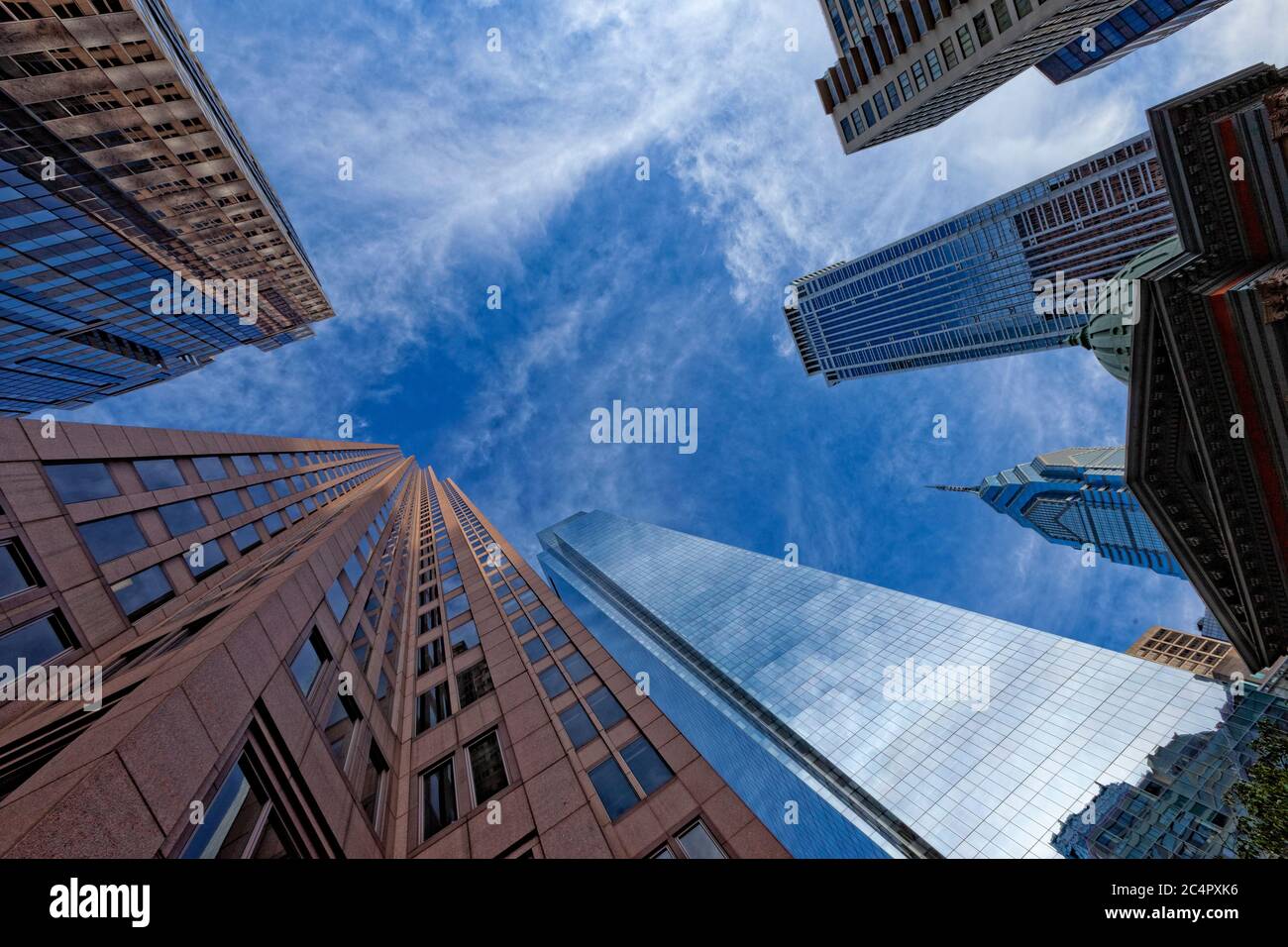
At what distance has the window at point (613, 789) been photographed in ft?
41.9

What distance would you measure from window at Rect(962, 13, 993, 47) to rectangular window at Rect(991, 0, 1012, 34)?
772 millimetres

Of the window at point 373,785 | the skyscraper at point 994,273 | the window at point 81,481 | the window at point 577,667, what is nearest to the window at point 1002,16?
the skyscraper at point 994,273

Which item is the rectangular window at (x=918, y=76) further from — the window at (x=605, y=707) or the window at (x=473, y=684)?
the window at (x=473, y=684)

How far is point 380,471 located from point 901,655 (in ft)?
312

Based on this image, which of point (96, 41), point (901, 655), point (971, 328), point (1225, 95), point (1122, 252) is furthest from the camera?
point (971, 328)

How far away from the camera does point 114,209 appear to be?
1602 inches

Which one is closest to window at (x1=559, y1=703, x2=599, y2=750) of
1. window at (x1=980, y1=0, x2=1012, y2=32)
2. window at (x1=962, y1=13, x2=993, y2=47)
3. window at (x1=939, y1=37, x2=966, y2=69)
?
window at (x1=980, y1=0, x2=1012, y2=32)

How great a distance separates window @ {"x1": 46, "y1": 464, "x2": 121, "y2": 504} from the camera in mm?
15680

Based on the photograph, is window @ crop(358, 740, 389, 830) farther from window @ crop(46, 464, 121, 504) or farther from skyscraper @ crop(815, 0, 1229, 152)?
skyscraper @ crop(815, 0, 1229, 152)

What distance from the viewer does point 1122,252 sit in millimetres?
90750

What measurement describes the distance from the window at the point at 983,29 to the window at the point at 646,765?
7021 cm

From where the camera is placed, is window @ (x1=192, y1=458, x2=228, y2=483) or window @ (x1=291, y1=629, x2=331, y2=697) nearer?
window @ (x1=291, y1=629, x2=331, y2=697)
